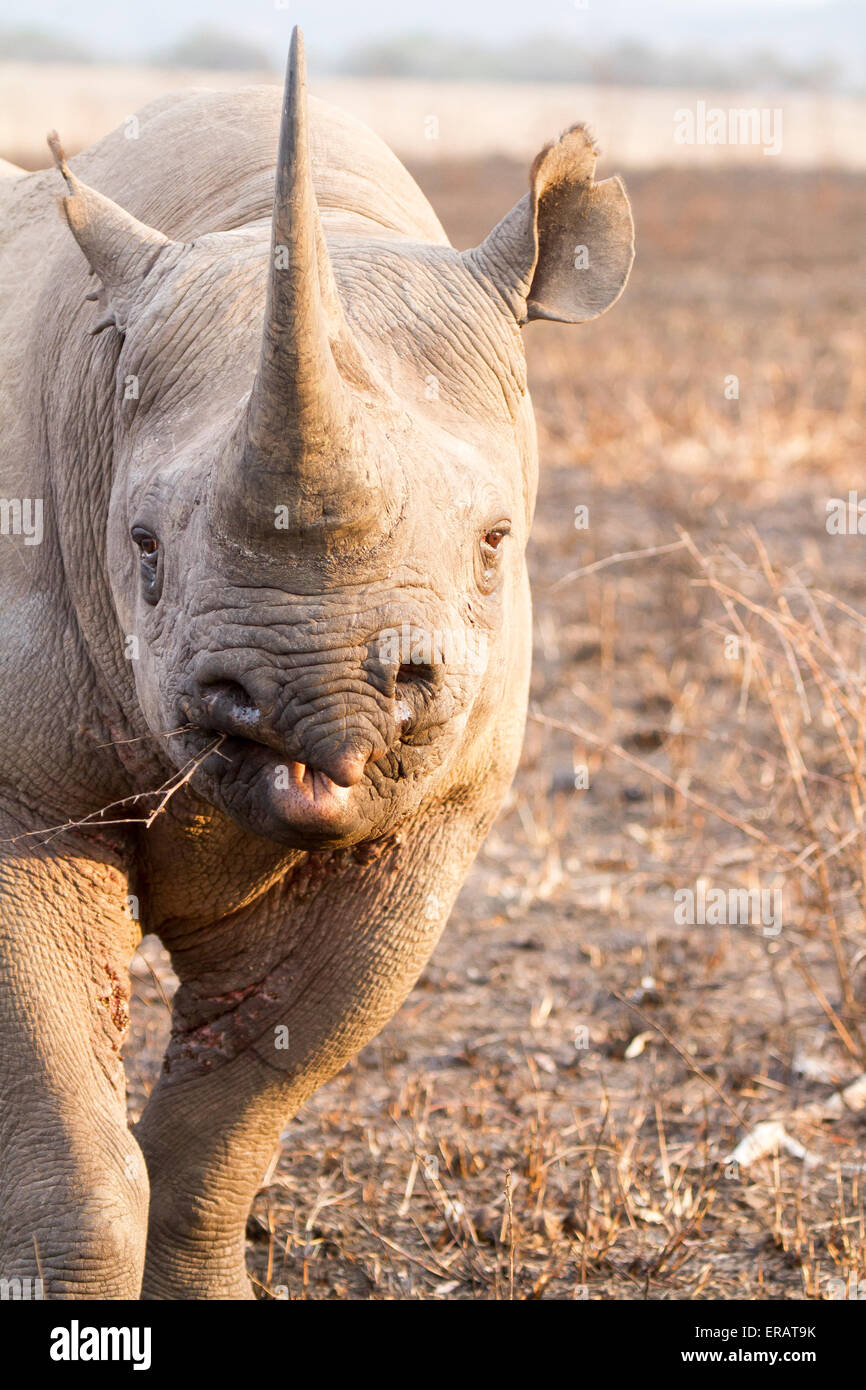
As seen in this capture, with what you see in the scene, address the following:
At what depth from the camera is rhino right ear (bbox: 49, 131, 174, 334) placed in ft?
9.71

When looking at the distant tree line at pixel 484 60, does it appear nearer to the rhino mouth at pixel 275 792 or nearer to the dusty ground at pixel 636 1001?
the dusty ground at pixel 636 1001

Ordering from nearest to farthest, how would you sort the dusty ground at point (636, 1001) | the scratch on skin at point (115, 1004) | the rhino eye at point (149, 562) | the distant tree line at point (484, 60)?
the rhino eye at point (149, 562) < the scratch on skin at point (115, 1004) < the dusty ground at point (636, 1001) < the distant tree line at point (484, 60)

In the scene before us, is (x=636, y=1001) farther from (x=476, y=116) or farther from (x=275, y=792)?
(x=476, y=116)

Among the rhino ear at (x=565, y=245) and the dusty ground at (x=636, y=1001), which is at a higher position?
the rhino ear at (x=565, y=245)

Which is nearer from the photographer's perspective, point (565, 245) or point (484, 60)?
point (565, 245)

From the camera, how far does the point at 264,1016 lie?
3580 mm

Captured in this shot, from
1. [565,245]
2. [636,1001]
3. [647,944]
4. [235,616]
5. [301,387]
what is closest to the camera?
[301,387]

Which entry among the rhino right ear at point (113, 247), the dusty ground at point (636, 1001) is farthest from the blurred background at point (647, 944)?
the rhino right ear at point (113, 247)

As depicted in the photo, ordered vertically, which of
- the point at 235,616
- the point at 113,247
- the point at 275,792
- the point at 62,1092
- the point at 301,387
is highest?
the point at 113,247

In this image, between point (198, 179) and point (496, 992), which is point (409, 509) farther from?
point (496, 992)

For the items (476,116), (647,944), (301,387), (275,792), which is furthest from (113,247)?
(476,116)

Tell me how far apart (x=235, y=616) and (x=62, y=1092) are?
1070 millimetres

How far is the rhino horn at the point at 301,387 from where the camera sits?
7.52 ft

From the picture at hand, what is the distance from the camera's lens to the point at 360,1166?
4.41 metres
